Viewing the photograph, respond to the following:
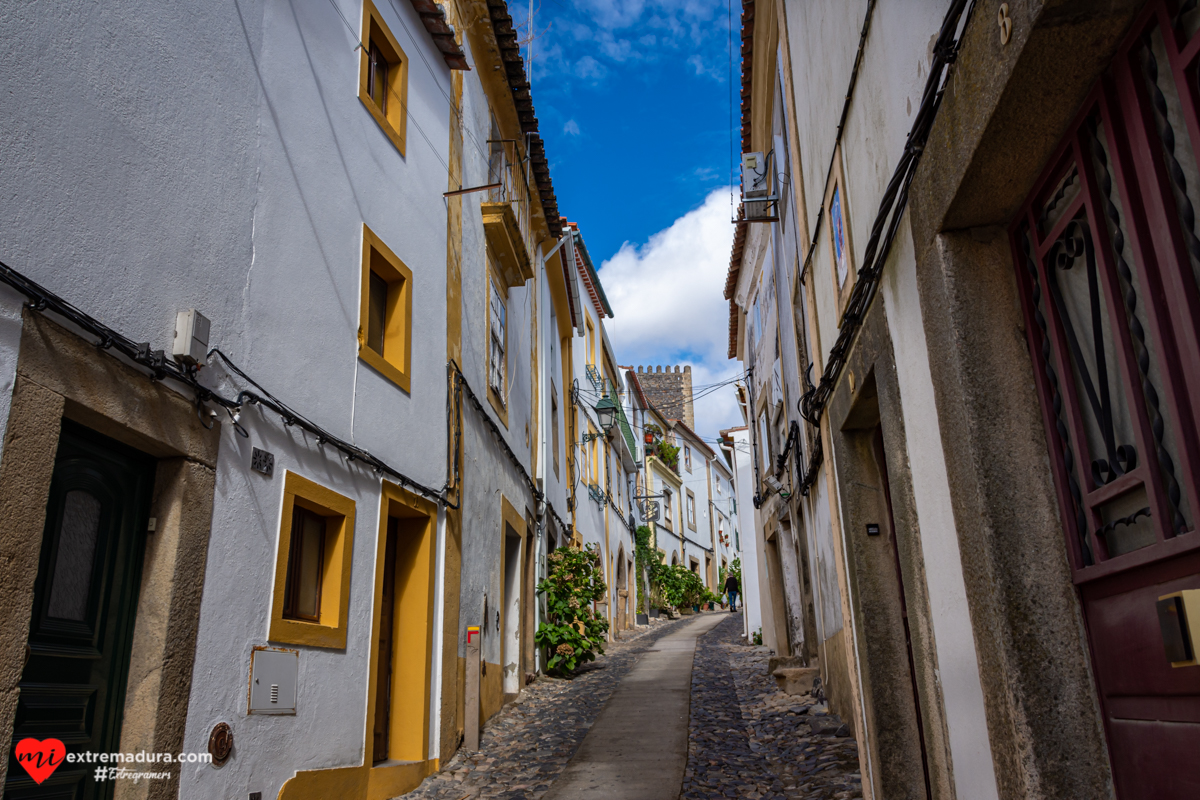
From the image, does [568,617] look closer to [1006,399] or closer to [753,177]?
[753,177]

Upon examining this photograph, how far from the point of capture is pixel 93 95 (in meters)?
3.83

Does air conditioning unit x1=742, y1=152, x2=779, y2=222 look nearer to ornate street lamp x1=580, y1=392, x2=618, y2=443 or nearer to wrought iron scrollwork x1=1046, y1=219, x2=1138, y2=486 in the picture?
ornate street lamp x1=580, y1=392, x2=618, y2=443

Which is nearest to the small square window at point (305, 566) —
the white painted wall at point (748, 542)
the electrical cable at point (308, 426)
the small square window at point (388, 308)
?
the electrical cable at point (308, 426)

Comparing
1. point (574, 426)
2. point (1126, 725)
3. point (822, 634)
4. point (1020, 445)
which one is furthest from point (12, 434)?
point (574, 426)

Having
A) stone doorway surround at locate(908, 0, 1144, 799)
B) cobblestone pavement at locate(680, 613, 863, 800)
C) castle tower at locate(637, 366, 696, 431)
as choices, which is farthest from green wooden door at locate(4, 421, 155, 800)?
castle tower at locate(637, 366, 696, 431)

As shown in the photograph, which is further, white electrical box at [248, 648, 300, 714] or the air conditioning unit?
the air conditioning unit

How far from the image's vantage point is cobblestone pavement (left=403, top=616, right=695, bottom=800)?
255 inches

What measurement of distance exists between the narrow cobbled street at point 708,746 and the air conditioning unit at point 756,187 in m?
5.32

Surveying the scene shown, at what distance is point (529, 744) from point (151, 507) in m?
4.91

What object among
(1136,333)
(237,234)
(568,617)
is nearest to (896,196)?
(1136,333)

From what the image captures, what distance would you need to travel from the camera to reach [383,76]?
7.61 metres

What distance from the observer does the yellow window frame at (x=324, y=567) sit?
505 cm

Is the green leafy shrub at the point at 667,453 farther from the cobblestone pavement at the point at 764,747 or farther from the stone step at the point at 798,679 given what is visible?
the stone step at the point at 798,679

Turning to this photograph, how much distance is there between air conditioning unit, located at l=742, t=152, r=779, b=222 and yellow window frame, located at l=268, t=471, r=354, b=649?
5.66 metres
